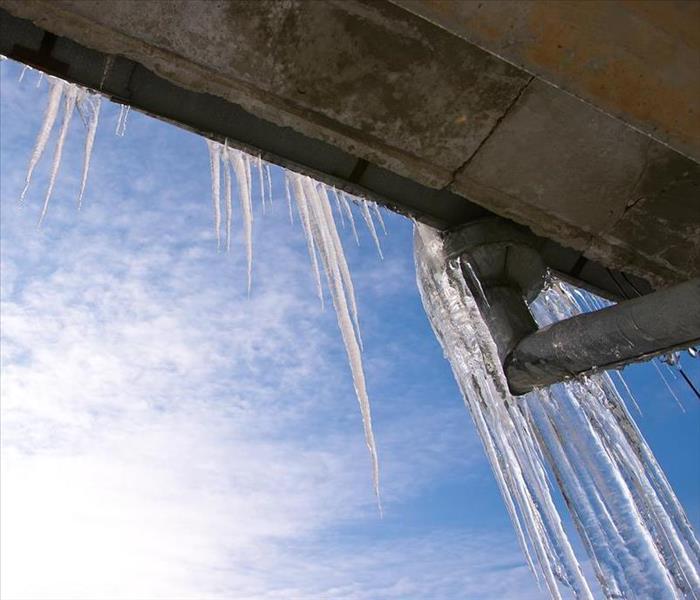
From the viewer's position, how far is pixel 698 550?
12.9 feet

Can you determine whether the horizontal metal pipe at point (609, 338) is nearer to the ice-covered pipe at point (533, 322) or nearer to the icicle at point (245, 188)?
the ice-covered pipe at point (533, 322)

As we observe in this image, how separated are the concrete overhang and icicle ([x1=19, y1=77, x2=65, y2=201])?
1.15m

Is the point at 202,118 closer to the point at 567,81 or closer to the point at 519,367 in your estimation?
the point at 567,81

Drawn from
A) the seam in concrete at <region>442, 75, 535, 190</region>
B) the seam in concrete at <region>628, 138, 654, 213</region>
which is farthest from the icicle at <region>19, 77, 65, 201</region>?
the seam in concrete at <region>628, 138, 654, 213</region>

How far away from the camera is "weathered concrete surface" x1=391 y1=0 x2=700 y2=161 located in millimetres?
1605

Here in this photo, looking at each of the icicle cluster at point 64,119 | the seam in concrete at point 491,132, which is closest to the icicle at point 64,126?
the icicle cluster at point 64,119

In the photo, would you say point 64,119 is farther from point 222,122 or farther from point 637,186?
point 637,186

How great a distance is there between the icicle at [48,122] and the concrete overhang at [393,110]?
1155mm

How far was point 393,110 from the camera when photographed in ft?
8.64

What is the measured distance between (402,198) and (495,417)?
4.91ft

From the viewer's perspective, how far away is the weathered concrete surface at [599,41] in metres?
1.61

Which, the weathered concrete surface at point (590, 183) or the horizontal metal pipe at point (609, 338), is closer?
the horizontal metal pipe at point (609, 338)

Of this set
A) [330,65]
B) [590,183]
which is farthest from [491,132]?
[330,65]

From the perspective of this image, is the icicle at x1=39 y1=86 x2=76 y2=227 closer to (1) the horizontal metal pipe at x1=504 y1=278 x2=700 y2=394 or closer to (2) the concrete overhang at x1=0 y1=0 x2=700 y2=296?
(2) the concrete overhang at x1=0 y1=0 x2=700 y2=296
